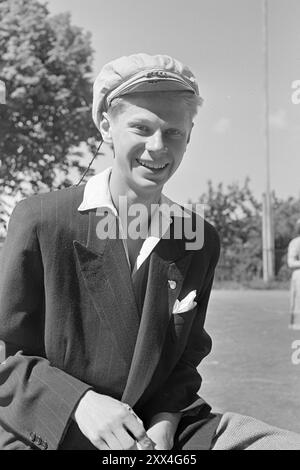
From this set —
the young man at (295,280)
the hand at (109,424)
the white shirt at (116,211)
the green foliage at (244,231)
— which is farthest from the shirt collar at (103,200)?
the green foliage at (244,231)

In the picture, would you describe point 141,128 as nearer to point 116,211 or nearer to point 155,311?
point 116,211

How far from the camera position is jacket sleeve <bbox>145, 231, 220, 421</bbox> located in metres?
1.42

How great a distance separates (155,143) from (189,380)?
51cm

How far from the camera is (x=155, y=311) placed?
1.38 meters

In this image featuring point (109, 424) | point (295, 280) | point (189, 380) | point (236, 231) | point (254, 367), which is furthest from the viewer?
point (236, 231)

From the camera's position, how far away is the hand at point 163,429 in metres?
1.34

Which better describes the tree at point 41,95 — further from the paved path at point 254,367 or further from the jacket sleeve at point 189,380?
the jacket sleeve at point 189,380

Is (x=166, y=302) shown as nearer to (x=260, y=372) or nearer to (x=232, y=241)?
(x=260, y=372)

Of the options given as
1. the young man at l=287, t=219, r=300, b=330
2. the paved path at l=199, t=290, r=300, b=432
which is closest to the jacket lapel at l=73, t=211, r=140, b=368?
the paved path at l=199, t=290, r=300, b=432

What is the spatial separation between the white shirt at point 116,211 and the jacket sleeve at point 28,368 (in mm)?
125

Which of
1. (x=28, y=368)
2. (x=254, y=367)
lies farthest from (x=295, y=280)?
(x=28, y=368)

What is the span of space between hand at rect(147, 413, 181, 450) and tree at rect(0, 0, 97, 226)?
24.9 ft

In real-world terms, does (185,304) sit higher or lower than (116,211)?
lower
